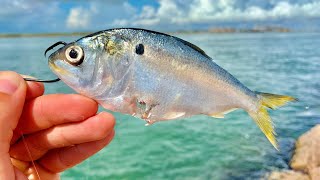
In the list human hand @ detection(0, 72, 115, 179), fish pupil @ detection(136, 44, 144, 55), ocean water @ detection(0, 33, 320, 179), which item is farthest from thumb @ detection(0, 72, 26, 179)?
ocean water @ detection(0, 33, 320, 179)

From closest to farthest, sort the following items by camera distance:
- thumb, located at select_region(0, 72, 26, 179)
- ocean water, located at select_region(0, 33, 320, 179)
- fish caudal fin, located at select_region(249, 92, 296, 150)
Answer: thumb, located at select_region(0, 72, 26, 179), fish caudal fin, located at select_region(249, 92, 296, 150), ocean water, located at select_region(0, 33, 320, 179)

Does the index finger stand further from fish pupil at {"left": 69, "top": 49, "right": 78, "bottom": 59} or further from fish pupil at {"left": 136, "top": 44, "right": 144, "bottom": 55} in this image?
fish pupil at {"left": 136, "top": 44, "right": 144, "bottom": 55}

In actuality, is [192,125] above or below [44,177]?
below

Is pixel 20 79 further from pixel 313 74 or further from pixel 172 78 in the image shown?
pixel 313 74

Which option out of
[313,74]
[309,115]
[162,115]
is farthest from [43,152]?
[313,74]

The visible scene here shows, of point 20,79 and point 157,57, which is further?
point 20,79

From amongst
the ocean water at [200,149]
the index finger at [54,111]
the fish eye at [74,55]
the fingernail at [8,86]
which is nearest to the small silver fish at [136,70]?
the fish eye at [74,55]

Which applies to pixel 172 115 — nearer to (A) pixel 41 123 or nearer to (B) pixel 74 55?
(B) pixel 74 55
